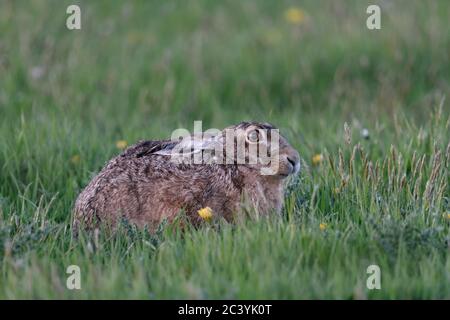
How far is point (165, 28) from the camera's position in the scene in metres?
12.0

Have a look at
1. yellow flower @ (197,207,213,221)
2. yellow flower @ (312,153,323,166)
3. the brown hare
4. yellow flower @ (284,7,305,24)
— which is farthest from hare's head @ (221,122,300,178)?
yellow flower @ (284,7,305,24)

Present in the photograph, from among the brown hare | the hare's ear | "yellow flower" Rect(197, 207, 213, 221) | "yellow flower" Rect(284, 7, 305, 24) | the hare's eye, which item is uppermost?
"yellow flower" Rect(284, 7, 305, 24)

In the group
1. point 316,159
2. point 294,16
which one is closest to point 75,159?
point 316,159

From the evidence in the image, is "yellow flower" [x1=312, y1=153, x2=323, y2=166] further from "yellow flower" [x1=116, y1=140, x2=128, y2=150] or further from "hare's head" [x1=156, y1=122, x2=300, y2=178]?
"yellow flower" [x1=116, y1=140, x2=128, y2=150]

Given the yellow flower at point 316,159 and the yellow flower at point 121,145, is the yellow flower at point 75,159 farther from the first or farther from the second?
the yellow flower at point 316,159

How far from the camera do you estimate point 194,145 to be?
5.99 metres

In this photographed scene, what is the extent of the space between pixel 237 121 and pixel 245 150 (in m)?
3.24

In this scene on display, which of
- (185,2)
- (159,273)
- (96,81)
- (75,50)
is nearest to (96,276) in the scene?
(159,273)

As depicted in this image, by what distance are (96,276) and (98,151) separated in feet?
8.70

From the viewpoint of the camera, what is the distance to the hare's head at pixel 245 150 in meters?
5.83

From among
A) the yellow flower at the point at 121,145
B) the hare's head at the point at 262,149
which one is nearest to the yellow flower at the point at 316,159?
the hare's head at the point at 262,149

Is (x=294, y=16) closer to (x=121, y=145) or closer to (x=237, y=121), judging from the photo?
(x=237, y=121)

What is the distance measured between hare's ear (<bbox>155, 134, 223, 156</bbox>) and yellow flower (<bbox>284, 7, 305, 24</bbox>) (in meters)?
5.93

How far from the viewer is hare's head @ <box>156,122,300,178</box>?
19.1 feet
